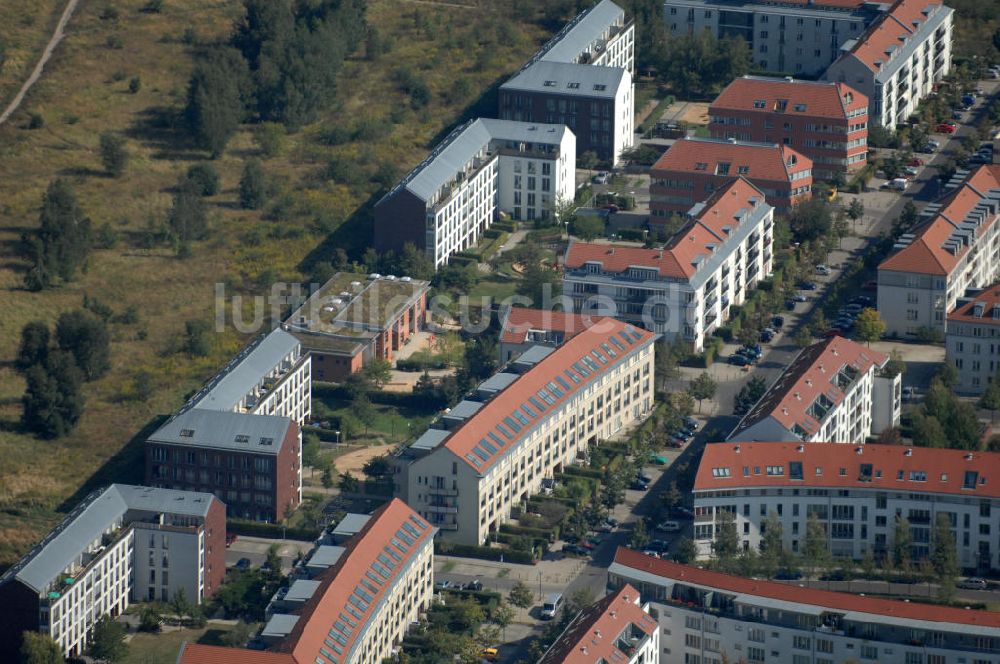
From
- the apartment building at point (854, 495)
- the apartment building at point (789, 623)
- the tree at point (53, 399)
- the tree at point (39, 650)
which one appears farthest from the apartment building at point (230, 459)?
the apartment building at point (854, 495)

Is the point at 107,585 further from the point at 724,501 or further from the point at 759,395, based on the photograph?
the point at 759,395

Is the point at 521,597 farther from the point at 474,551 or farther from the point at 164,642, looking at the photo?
the point at 164,642

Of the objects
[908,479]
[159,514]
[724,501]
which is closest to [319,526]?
[159,514]

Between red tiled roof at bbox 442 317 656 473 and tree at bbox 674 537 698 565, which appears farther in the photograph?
red tiled roof at bbox 442 317 656 473

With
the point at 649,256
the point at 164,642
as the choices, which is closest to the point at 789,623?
the point at 164,642

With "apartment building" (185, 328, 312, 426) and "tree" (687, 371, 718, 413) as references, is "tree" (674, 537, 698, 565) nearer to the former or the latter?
"tree" (687, 371, 718, 413)

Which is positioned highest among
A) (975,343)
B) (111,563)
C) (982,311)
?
(982,311)

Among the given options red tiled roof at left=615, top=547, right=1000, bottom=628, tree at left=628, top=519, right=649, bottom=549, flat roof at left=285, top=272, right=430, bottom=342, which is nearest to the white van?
red tiled roof at left=615, top=547, right=1000, bottom=628
